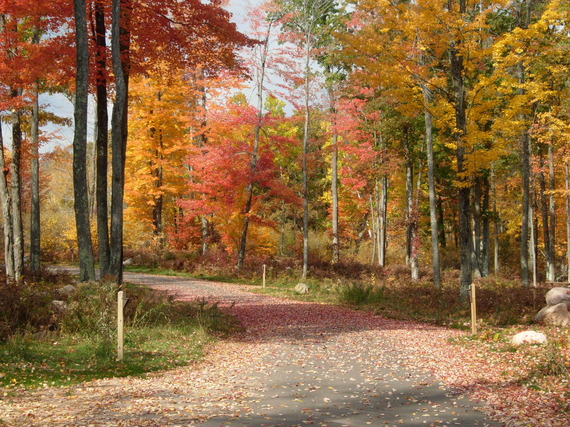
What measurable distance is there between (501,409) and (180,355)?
5.48 metres

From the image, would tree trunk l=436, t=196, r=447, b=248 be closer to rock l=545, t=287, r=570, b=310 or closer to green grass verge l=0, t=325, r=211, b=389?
rock l=545, t=287, r=570, b=310

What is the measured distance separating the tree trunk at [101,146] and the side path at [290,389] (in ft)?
15.1

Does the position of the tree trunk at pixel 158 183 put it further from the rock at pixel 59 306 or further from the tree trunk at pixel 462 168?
the rock at pixel 59 306

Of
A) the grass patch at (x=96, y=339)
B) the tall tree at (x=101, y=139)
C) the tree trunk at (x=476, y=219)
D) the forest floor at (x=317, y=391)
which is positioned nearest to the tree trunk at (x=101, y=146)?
the tall tree at (x=101, y=139)

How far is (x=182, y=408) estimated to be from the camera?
623 cm

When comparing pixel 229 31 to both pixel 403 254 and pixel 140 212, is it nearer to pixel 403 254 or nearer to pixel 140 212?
pixel 140 212

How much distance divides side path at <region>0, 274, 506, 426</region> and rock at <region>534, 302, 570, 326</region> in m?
2.78

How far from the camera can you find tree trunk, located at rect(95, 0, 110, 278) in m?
13.1

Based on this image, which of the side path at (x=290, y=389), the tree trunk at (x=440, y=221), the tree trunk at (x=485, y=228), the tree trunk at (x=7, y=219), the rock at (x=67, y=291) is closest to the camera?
the side path at (x=290, y=389)

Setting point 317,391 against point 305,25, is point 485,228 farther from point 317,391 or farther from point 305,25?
point 317,391

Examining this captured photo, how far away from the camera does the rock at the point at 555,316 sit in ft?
40.1

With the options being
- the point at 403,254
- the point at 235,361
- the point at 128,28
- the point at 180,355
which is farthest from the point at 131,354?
the point at 403,254

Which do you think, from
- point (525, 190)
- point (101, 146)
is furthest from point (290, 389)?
point (525, 190)

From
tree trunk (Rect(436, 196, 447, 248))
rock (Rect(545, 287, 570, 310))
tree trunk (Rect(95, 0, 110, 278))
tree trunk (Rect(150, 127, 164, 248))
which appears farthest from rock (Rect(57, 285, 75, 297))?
tree trunk (Rect(436, 196, 447, 248))
